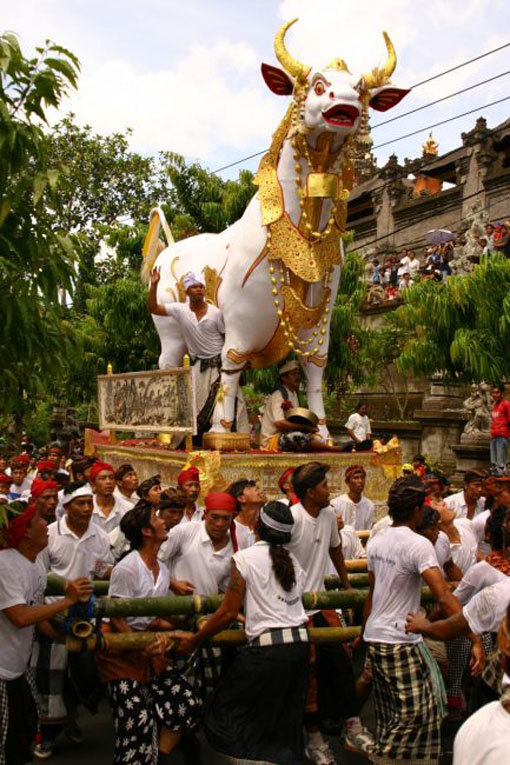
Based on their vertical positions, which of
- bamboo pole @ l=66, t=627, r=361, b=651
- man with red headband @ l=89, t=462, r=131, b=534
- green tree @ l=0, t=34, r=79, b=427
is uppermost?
green tree @ l=0, t=34, r=79, b=427

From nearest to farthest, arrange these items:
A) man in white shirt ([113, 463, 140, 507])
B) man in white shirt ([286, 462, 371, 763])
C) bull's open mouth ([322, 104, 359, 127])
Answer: man in white shirt ([286, 462, 371, 763])
man in white shirt ([113, 463, 140, 507])
bull's open mouth ([322, 104, 359, 127])

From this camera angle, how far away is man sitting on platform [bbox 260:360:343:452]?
961 centimetres

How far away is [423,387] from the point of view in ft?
63.3

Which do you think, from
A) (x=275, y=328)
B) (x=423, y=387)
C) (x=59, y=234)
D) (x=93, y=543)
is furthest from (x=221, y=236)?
(x=423, y=387)

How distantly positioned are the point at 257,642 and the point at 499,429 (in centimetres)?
999

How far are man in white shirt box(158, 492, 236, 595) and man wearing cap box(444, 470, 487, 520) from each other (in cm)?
281

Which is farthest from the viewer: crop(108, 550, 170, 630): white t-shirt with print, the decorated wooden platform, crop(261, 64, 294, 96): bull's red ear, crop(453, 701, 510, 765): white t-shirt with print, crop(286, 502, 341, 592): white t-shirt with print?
crop(261, 64, 294, 96): bull's red ear

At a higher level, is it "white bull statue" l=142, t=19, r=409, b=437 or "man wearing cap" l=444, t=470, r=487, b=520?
"white bull statue" l=142, t=19, r=409, b=437

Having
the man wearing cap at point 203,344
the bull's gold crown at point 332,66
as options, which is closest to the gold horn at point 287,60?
the bull's gold crown at point 332,66

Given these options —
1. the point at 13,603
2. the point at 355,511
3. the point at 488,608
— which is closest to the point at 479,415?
the point at 355,511

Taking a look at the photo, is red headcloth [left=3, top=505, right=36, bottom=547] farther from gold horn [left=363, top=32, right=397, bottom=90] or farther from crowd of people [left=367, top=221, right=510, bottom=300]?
crowd of people [left=367, top=221, right=510, bottom=300]

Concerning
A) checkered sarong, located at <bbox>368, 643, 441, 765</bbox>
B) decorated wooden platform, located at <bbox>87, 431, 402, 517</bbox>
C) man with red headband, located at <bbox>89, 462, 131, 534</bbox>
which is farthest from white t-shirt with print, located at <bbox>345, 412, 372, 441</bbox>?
checkered sarong, located at <bbox>368, 643, 441, 765</bbox>

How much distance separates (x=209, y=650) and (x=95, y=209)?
2074 centimetres

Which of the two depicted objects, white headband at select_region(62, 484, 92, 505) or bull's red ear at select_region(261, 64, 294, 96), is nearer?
white headband at select_region(62, 484, 92, 505)
